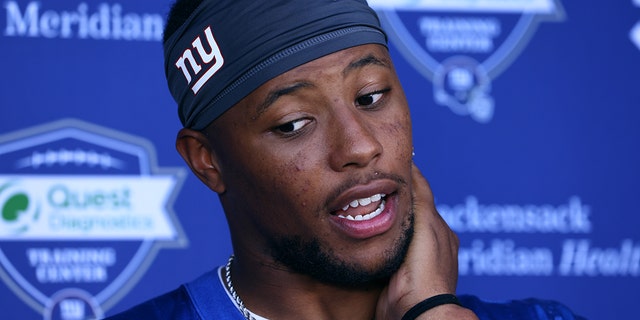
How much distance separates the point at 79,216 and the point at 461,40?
1227mm

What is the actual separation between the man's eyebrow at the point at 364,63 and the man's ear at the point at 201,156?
33cm

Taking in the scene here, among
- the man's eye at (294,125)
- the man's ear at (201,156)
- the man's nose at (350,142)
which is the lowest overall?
the man's nose at (350,142)

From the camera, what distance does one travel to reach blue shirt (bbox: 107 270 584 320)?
2010mm

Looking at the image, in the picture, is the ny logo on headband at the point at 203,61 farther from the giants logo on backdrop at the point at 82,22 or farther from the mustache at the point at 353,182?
the giants logo on backdrop at the point at 82,22

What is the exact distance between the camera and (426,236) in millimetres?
1968

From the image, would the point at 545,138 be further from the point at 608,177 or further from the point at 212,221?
the point at 212,221

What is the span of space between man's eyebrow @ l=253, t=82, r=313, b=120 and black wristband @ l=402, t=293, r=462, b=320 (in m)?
0.45

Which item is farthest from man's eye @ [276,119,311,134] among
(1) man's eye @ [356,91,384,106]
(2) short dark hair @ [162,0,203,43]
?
(2) short dark hair @ [162,0,203,43]

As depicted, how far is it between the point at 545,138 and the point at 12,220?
1.57m

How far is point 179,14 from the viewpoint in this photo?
2.03 metres

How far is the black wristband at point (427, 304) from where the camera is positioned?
1.86 m

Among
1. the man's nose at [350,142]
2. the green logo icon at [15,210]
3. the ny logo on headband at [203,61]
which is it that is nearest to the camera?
the man's nose at [350,142]

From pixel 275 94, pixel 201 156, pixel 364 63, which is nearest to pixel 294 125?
pixel 275 94

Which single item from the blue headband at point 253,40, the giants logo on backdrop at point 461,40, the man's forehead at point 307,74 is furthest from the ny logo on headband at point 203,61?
the giants logo on backdrop at point 461,40
